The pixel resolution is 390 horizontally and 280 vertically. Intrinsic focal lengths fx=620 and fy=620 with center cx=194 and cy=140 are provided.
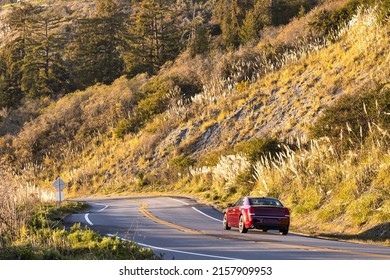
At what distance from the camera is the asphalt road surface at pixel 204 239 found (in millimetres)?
13742

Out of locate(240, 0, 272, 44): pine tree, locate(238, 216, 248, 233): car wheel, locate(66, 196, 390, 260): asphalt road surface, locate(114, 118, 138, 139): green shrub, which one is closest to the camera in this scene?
locate(66, 196, 390, 260): asphalt road surface

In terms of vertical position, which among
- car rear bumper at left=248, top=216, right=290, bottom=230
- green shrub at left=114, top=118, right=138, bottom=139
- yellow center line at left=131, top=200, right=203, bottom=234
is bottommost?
green shrub at left=114, top=118, right=138, bottom=139

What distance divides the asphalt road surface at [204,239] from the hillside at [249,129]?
299cm

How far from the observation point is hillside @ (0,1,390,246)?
2416 centimetres

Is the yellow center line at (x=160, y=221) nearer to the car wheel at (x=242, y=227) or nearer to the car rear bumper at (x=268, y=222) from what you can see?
the car wheel at (x=242, y=227)

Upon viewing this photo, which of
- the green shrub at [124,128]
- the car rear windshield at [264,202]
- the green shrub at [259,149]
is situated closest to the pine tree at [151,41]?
the green shrub at [124,128]

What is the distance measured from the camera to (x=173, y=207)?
3148 centimetres

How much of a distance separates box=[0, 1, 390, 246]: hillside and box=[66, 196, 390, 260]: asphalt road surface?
2.99m

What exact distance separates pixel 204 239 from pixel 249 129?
95.4 feet

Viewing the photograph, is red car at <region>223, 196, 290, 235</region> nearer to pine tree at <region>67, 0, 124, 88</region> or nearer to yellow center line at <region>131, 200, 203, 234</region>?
yellow center line at <region>131, 200, 203, 234</region>

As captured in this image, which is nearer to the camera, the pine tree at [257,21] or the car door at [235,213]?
the car door at [235,213]

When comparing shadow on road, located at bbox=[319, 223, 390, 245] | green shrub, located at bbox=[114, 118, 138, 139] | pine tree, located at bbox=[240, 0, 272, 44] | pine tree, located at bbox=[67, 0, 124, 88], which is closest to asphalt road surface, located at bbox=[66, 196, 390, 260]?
shadow on road, located at bbox=[319, 223, 390, 245]

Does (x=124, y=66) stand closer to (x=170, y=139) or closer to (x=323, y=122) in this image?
(x=170, y=139)

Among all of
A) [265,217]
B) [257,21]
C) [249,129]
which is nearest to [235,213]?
[265,217]
